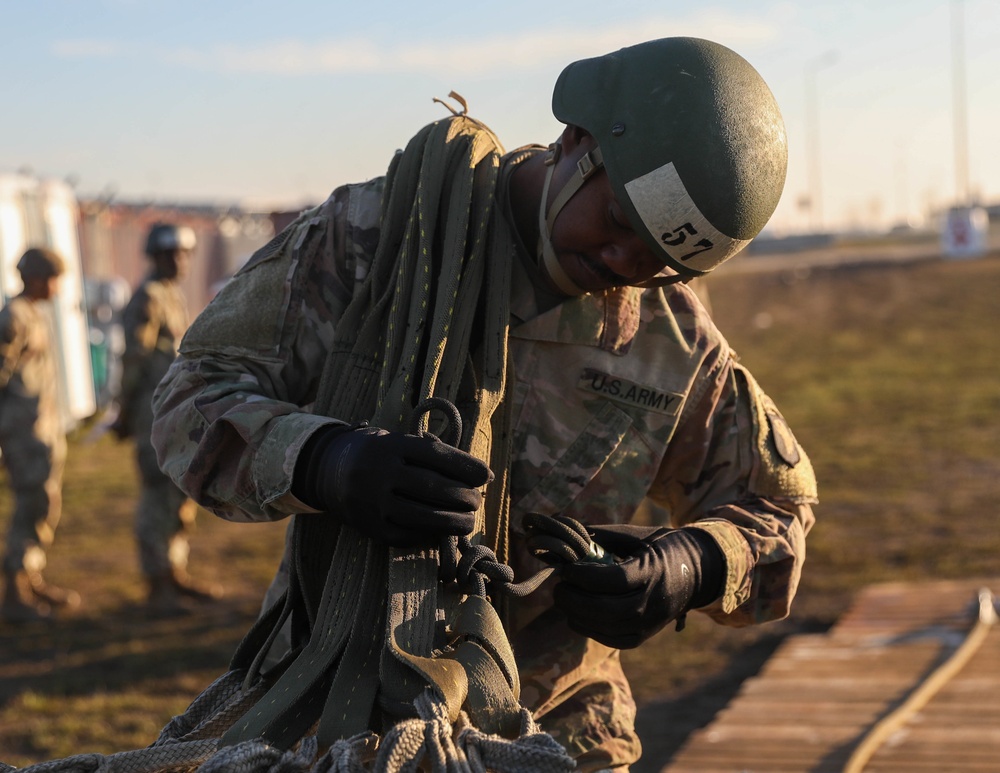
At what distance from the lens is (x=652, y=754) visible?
5.39m

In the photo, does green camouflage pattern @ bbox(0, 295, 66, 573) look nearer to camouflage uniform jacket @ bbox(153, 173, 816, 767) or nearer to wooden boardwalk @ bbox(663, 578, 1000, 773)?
wooden boardwalk @ bbox(663, 578, 1000, 773)

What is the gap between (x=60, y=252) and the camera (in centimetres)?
1299

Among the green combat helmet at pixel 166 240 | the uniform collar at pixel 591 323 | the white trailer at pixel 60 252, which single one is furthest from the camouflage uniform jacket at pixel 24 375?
the uniform collar at pixel 591 323

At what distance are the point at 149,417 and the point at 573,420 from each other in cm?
548

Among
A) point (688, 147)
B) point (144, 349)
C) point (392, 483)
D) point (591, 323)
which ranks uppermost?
point (688, 147)

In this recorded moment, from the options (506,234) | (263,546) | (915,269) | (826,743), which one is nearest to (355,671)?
(506,234)

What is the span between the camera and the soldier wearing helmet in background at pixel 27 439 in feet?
24.3

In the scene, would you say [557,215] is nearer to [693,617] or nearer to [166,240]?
[693,617]

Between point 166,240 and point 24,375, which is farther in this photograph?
point 166,240

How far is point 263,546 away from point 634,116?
7.34 meters

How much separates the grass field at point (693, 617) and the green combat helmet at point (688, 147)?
354cm

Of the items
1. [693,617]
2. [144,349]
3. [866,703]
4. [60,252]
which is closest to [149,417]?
[144,349]

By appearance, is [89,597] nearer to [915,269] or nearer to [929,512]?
[929,512]

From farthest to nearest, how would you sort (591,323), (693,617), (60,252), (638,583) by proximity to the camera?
1. (60,252)
2. (693,617)
3. (591,323)
4. (638,583)
